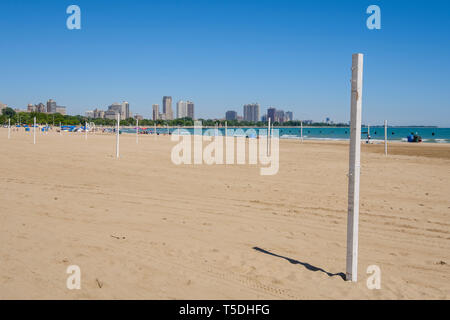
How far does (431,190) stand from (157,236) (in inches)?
307

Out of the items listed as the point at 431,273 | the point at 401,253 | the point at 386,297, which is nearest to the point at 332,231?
the point at 401,253

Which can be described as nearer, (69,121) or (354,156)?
(354,156)

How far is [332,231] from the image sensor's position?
566 cm

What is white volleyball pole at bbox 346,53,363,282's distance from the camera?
141 inches

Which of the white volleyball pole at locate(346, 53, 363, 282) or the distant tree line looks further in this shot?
A: the distant tree line

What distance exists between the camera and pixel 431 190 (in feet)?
31.2

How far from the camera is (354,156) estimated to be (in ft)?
11.9

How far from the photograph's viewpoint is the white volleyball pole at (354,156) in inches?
141

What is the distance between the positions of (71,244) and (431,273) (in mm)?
4396

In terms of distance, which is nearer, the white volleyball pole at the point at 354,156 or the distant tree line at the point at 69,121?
the white volleyball pole at the point at 354,156

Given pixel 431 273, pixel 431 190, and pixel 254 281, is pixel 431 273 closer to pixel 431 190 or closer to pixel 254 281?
pixel 254 281
